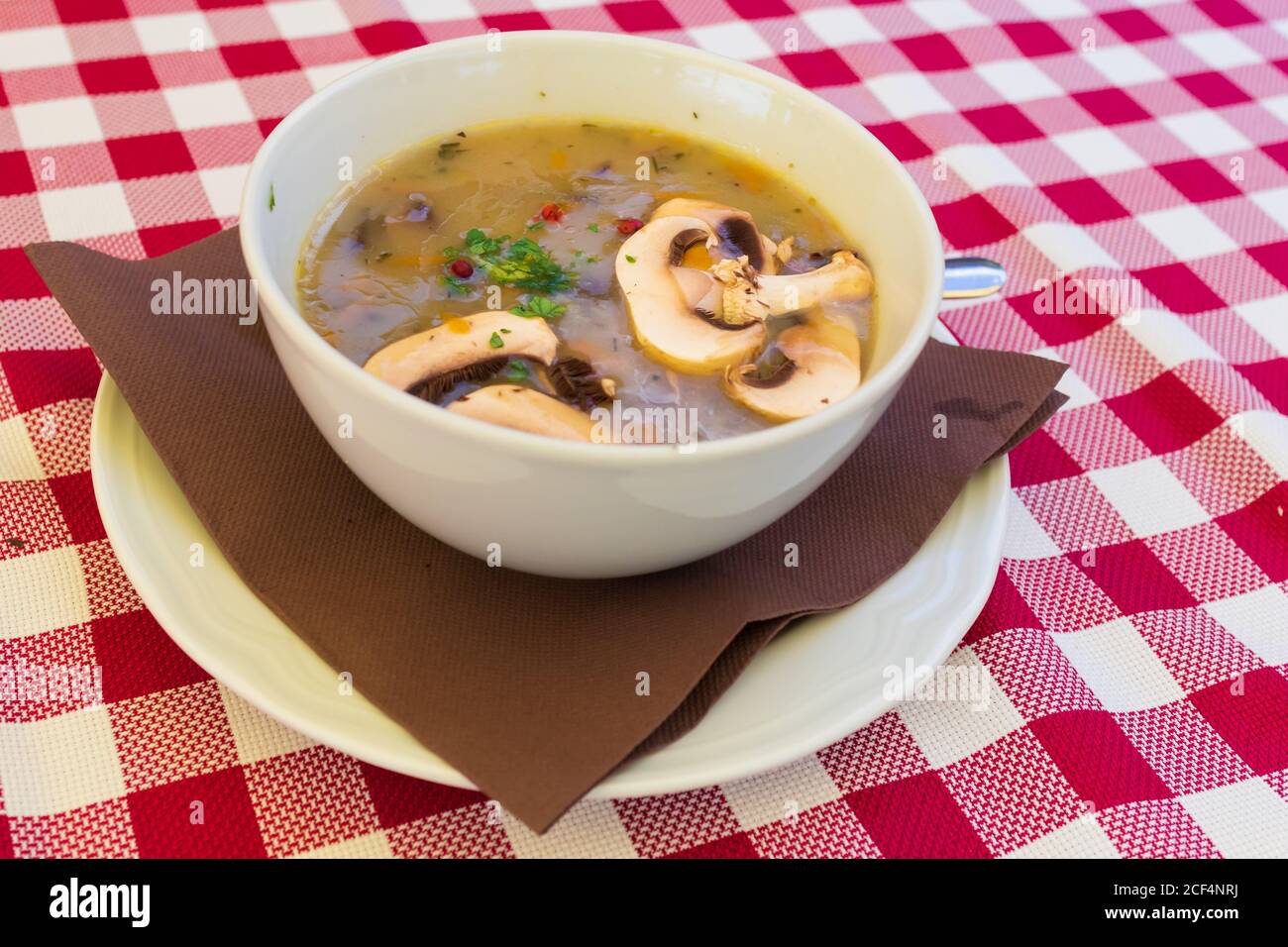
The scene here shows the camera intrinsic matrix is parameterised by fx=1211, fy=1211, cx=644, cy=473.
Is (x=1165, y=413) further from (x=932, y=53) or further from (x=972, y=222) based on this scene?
(x=932, y=53)

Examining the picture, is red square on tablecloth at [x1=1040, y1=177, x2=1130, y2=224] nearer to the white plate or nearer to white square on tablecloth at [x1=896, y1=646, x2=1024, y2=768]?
the white plate

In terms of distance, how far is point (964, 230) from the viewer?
2.56 meters

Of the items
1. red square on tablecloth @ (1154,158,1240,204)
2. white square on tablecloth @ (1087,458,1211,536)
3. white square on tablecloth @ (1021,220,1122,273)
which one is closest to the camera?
white square on tablecloth @ (1087,458,1211,536)

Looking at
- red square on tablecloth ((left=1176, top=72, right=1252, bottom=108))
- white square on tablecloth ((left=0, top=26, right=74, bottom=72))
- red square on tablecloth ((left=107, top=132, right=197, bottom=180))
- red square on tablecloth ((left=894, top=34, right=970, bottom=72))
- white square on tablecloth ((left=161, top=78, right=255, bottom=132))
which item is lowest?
red square on tablecloth ((left=107, top=132, right=197, bottom=180))

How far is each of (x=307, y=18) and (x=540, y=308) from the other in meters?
1.64

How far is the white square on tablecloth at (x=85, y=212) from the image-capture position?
7.31 feet

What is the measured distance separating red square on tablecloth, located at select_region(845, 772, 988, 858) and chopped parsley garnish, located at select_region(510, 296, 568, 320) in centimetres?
75

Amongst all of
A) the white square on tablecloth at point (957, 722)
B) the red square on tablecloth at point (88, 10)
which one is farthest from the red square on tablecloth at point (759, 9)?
the white square on tablecloth at point (957, 722)

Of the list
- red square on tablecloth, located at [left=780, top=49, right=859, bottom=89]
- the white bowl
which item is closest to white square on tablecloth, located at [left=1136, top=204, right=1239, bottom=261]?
red square on tablecloth, located at [left=780, top=49, right=859, bottom=89]

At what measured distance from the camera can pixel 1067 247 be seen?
2.50 metres

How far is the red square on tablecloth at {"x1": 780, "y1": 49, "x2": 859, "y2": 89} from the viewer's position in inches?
116

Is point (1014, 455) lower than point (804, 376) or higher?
lower

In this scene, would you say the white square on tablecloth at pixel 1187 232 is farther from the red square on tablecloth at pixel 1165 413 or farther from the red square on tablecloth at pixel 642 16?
the red square on tablecloth at pixel 642 16

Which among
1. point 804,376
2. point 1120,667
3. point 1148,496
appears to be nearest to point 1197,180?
point 1148,496
